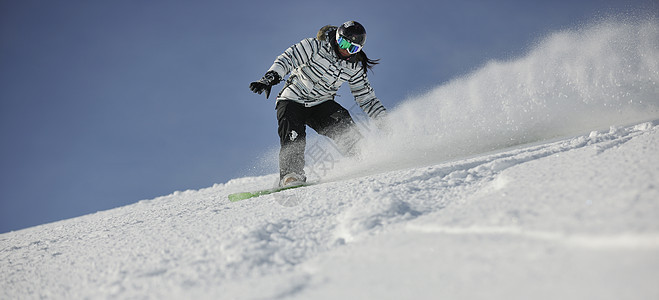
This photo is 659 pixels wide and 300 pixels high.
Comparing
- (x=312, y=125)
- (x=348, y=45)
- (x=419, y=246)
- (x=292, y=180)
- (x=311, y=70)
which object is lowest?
(x=419, y=246)

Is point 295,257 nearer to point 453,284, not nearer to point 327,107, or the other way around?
point 453,284

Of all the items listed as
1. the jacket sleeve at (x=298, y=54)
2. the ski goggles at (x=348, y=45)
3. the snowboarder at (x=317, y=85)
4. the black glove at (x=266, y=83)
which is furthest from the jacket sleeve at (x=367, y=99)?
the black glove at (x=266, y=83)

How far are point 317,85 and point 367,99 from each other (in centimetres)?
69

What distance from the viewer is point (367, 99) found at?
4.32m

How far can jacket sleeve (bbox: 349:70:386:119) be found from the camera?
169 inches

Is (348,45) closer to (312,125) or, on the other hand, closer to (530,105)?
(312,125)

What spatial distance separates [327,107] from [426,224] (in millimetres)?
2848

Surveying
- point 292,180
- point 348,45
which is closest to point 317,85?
point 348,45

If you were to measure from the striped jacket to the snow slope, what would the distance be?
2.10 metres

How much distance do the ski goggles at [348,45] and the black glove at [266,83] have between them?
71 cm

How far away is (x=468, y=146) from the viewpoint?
4250 millimetres

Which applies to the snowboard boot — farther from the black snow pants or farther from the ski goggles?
the ski goggles

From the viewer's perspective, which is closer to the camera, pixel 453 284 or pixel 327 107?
pixel 453 284

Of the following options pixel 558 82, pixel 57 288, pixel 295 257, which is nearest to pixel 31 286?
pixel 57 288
